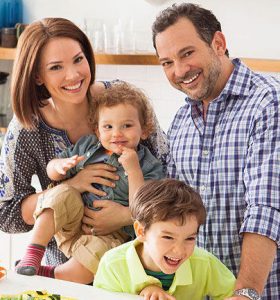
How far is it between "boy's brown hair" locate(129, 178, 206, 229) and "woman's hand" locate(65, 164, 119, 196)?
0.59 m

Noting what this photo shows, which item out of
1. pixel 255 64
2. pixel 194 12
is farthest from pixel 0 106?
pixel 194 12

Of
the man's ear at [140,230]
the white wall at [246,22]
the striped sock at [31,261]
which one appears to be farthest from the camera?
the white wall at [246,22]

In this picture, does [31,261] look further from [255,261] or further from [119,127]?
[255,261]

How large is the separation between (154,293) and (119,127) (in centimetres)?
80

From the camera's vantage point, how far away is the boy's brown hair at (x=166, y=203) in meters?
2.16

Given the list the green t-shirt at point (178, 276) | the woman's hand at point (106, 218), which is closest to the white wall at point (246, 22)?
the woman's hand at point (106, 218)

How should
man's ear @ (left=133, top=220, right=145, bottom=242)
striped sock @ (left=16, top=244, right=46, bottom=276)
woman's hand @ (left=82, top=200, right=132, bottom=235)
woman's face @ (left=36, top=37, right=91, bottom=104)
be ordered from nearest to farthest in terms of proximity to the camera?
man's ear @ (left=133, top=220, right=145, bottom=242) < striped sock @ (left=16, top=244, right=46, bottom=276) < woman's hand @ (left=82, top=200, right=132, bottom=235) < woman's face @ (left=36, top=37, right=91, bottom=104)

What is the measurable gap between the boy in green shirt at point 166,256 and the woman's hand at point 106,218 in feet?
1.42

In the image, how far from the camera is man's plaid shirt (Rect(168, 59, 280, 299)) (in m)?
2.39

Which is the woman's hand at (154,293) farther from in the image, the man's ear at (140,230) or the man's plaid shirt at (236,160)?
the man's plaid shirt at (236,160)

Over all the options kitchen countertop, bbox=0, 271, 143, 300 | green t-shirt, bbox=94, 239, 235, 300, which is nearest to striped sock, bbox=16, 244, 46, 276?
kitchen countertop, bbox=0, 271, 143, 300

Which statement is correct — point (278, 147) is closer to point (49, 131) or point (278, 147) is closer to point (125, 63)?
point (49, 131)

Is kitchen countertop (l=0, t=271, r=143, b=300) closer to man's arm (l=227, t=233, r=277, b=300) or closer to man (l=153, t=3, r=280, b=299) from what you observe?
man's arm (l=227, t=233, r=277, b=300)

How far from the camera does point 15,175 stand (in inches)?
119
